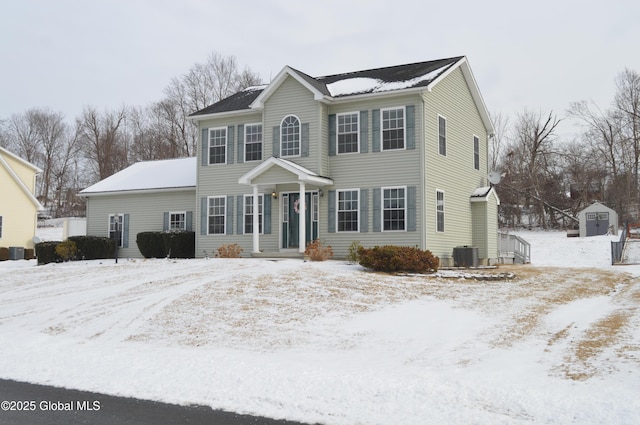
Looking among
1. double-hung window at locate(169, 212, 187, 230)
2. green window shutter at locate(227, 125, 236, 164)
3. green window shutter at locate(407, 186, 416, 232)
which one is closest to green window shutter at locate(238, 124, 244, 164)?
green window shutter at locate(227, 125, 236, 164)

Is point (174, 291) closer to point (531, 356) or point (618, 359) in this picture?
point (531, 356)

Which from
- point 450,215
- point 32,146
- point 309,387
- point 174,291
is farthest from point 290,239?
point 32,146

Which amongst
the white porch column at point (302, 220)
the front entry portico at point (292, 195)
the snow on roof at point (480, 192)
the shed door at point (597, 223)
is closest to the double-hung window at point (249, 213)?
the front entry portico at point (292, 195)

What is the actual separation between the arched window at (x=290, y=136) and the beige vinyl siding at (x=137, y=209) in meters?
5.69

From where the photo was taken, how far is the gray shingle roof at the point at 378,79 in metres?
20.6

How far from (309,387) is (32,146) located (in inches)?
2365

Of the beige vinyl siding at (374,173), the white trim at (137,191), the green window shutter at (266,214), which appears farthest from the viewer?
the white trim at (137,191)

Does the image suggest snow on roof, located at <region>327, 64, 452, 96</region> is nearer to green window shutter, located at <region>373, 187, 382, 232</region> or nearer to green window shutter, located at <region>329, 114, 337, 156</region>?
green window shutter, located at <region>329, 114, 337, 156</region>

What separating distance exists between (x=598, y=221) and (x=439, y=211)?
73.4 feet

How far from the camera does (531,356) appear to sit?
8055mm

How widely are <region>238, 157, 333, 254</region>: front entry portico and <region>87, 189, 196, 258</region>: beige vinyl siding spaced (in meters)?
5.12

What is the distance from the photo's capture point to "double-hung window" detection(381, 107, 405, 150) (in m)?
20.3

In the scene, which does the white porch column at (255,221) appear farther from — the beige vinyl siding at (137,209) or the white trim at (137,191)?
the white trim at (137,191)

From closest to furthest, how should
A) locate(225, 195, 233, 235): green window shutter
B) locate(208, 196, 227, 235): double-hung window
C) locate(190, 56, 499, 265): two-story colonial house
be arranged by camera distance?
locate(190, 56, 499, 265): two-story colonial house < locate(225, 195, 233, 235): green window shutter < locate(208, 196, 227, 235): double-hung window
